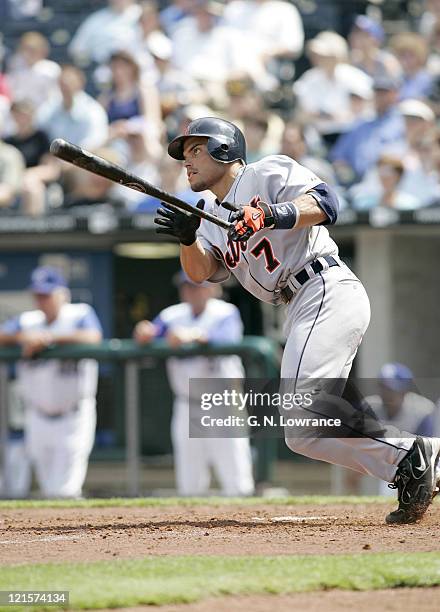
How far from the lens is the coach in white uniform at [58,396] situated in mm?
9234

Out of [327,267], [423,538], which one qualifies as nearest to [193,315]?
[327,267]

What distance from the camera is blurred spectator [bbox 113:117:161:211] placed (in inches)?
426

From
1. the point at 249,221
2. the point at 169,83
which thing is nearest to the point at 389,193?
the point at 169,83

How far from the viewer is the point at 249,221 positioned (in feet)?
15.9

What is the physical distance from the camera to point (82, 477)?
30.5 feet

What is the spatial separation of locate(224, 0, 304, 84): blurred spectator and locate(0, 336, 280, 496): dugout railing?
4075 millimetres

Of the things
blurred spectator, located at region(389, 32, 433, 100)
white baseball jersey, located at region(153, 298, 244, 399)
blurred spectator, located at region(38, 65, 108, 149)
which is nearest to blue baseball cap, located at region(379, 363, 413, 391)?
white baseball jersey, located at region(153, 298, 244, 399)

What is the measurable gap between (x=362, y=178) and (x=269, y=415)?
10.7 ft

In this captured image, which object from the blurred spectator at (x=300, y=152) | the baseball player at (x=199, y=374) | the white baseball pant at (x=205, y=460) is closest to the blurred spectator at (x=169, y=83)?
the blurred spectator at (x=300, y=152)

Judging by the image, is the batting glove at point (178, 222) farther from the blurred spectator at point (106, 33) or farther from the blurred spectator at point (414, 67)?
the blurred spectator at point (106, 33)

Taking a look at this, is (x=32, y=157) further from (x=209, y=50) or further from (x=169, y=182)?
(x=209, y=50)

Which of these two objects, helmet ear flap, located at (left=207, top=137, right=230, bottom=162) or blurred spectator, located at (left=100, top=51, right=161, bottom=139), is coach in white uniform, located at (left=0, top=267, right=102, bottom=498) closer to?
blurred spectator, located at (left=100, top=51, right=161, bottom=139)

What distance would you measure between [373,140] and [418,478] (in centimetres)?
631

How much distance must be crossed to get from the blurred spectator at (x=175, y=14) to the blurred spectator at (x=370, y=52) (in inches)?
67.9
